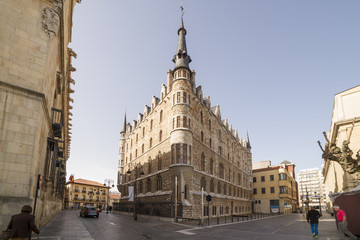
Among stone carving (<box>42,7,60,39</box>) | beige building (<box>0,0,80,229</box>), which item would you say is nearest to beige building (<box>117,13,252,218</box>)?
beige building (<box>0,0,80,229</box>)

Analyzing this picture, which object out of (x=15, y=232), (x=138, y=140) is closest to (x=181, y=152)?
(x=138, y=140)

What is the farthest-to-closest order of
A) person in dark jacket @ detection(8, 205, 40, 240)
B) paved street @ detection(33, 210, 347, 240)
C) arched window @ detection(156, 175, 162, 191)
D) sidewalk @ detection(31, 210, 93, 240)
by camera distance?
arched window @ detection(156, 175, 162, 191), paved street @ detection(33, 210, 347, 240), sidewalk @ detection(31, 210, 93, 240), person in dark jacket @ detection(8, 205, 40, 240)

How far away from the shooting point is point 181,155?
2784 cm

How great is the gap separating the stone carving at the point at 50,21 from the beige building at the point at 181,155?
1941 cm

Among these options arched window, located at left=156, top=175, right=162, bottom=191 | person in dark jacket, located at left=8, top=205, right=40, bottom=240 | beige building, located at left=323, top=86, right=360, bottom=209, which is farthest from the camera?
arched window, located at left=156, top=175, right=162, bottom=191

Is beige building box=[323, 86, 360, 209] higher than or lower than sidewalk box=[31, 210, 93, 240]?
higher

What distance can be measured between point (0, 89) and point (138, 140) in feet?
113

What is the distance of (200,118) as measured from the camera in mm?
34625

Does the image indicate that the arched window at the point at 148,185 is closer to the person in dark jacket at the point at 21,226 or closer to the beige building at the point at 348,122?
the beige building at the point at 348,122

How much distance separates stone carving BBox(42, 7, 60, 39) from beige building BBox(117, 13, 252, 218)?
63.7 feet

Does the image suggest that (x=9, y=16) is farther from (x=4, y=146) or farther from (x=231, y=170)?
(x=231, y=170)

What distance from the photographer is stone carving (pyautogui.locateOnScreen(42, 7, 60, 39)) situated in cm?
1116

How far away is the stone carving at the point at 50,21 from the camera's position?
440 inches

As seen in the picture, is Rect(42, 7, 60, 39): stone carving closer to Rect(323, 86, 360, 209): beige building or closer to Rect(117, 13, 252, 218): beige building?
Rect(117, 13, 252, 218): beige building
